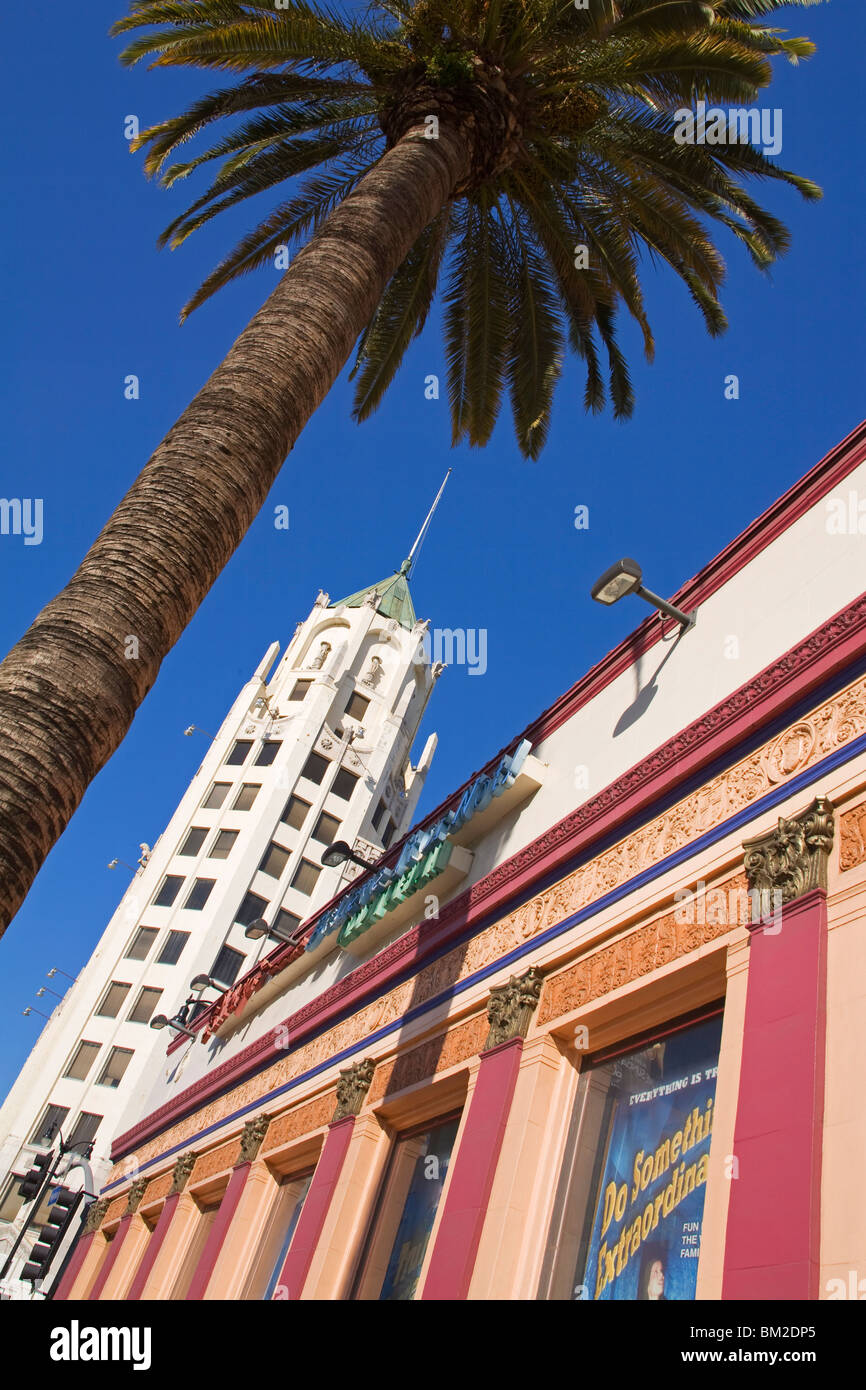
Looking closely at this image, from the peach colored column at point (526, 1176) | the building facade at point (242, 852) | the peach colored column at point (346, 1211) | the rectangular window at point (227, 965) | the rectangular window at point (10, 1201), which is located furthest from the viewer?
the rectangular window at point (227, 965)

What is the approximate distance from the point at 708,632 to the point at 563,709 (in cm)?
298

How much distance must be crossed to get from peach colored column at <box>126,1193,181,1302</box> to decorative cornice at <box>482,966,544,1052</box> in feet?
40.6

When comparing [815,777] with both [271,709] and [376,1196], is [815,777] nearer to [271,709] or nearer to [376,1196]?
[376,1196]

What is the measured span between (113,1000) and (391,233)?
4138 cm

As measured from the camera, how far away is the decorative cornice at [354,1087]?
13281 mm

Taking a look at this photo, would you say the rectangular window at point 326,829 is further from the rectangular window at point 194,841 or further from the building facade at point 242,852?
the rectangular window at point 194,841

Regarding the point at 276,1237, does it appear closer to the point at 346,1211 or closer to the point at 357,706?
the point at 346,1211

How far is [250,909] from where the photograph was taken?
45250 mm

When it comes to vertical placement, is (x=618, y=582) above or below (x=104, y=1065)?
below

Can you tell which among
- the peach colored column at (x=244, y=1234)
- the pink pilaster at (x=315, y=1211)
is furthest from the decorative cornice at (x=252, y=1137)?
the pink pilaster at (x=315, y=1211)

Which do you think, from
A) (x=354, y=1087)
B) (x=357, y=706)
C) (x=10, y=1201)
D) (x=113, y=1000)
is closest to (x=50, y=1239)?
(x=354, y=1087)

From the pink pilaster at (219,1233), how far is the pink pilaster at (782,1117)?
469 inches

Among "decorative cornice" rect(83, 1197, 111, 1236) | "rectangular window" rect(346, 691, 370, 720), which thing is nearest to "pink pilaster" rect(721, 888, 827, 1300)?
"decorative cornice" rect(83, 1197, 111, 1236)

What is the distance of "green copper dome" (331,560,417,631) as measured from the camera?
197ft
